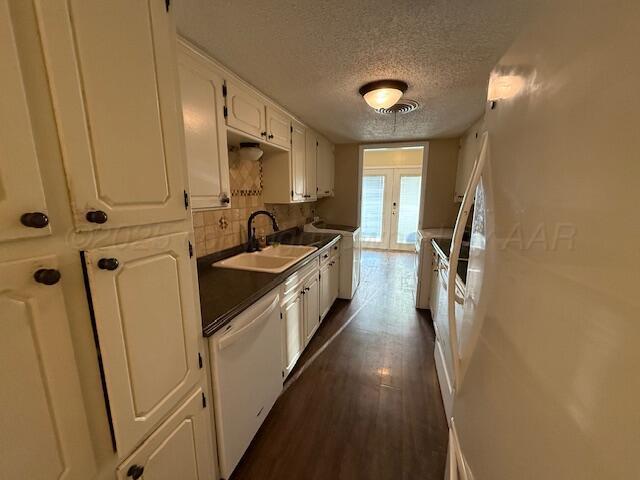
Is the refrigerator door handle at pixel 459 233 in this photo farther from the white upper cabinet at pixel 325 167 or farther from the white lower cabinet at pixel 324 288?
the white upper cabinet at pixel 325 167

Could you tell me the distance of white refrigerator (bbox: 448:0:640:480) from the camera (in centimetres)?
31

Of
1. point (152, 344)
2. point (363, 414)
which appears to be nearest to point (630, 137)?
point (152, 344)

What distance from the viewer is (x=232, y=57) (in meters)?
1.40

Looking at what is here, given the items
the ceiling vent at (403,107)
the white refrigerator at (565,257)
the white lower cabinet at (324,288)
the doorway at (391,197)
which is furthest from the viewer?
the doorway at (391,197)

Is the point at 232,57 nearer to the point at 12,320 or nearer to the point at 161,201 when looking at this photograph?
the point at 161,201

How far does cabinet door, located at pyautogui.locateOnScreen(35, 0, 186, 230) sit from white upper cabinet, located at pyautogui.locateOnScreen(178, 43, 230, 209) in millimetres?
487

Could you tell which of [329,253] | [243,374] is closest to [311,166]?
[329,253]

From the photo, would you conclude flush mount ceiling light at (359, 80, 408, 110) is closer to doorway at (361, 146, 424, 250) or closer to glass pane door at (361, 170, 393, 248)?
doorway at (361, 146, 424, 250)

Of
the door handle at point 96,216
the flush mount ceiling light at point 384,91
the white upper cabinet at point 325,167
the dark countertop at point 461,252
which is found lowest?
the dark countertop at point 461,252

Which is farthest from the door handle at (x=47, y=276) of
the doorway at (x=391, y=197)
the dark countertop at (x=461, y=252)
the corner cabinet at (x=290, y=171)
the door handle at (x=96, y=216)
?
the doorway at (x=391, y=197)

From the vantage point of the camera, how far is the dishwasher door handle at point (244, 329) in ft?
3.48

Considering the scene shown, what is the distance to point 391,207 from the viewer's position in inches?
234

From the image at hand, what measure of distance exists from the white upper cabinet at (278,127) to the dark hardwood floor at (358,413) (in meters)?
1.86

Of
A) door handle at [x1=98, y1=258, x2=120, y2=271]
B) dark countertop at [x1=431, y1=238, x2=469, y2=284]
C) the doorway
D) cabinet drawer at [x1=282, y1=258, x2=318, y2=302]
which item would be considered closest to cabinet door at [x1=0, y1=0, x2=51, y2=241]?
door handle at [x1=98, y1=258, x2=120, y2=271]
